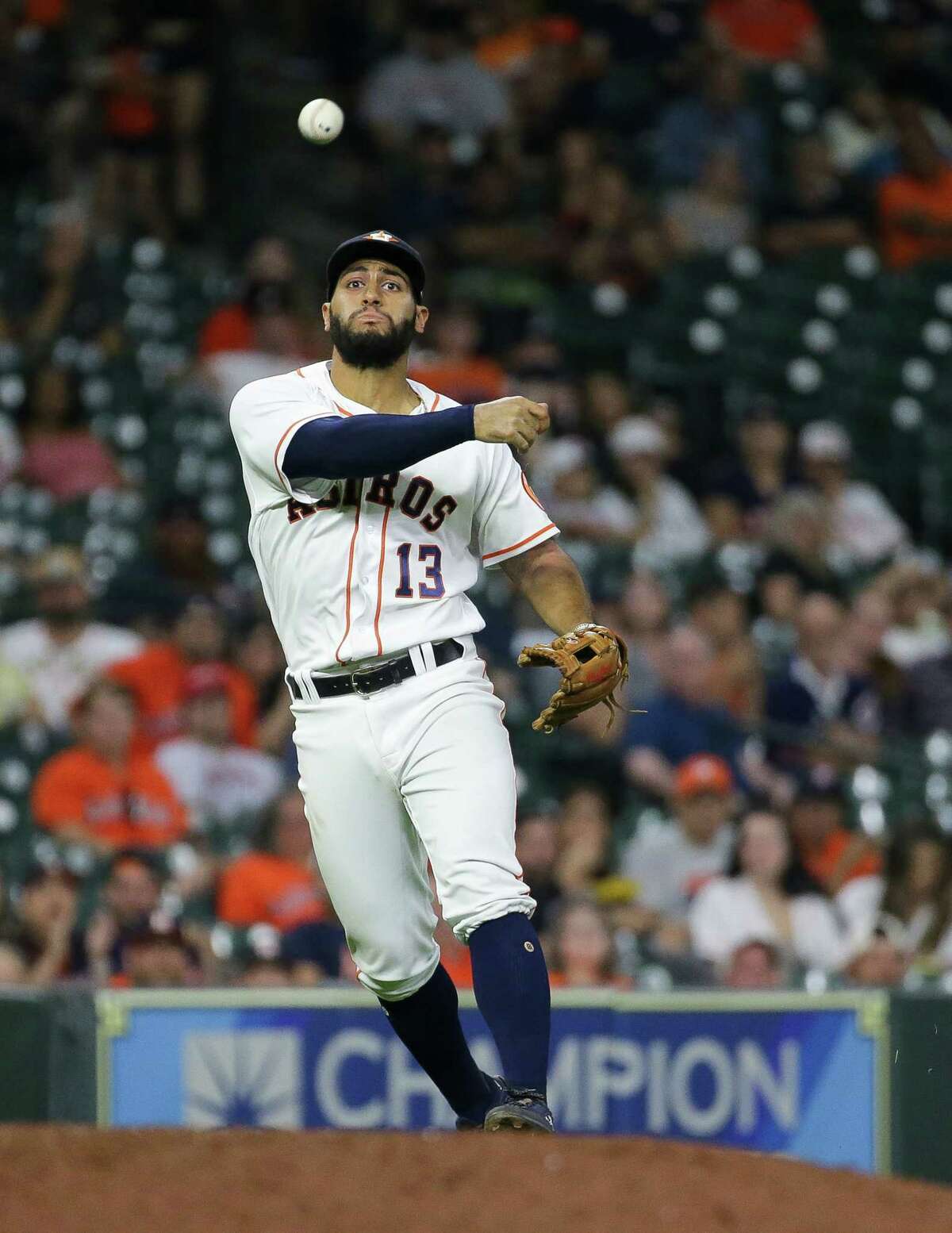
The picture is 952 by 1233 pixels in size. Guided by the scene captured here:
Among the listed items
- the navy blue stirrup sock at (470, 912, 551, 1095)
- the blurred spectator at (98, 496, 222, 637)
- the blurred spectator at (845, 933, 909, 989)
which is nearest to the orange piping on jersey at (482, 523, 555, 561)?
the navy blue stirrup sock at (470, 912, 551, 1095)

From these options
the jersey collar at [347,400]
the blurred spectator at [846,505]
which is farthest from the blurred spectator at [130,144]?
the jersey collar at [347,400]

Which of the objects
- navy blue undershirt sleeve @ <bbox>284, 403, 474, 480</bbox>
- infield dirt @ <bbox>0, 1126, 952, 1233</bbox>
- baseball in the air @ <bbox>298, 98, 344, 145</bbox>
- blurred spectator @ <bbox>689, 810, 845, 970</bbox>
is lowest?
infield dirt @ <bbox>0, 1126, 952, 1233</bbox>

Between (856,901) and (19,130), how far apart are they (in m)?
5.85

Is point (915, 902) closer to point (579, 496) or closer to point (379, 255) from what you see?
point (579, 496)

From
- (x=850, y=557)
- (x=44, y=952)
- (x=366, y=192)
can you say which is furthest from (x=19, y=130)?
(x=44, y=952)

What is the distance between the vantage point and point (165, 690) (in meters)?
7.48

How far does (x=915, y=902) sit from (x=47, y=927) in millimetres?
2743

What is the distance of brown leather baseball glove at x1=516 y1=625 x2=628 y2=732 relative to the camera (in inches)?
152

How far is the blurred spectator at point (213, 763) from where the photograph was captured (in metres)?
7.15

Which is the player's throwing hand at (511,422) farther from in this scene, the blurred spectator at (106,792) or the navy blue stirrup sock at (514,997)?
the blurred spectator at (106,792)

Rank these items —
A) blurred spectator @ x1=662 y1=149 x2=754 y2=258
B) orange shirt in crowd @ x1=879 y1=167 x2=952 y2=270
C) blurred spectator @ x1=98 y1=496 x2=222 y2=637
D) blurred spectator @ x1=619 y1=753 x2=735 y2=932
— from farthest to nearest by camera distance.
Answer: orange shirt in crowd @ x1=879 y1=167 x2=952 y2=270
blurred spectator @ x1=662 y1=149 x2=754 y2=258
blurred spectator @ x1=98 y1=496 x2=222 y2=637
blurred spectator @ x1=619 y1=753 x2=735 y2=932

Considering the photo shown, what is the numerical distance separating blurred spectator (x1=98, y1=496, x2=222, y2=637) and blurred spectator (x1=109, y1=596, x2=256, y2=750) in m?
0.33

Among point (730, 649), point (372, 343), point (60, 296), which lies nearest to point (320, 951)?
point (730, 649)

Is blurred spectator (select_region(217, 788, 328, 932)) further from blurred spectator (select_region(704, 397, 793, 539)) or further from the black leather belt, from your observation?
blurred spectator (select_region(704, 397, 793, 539))
